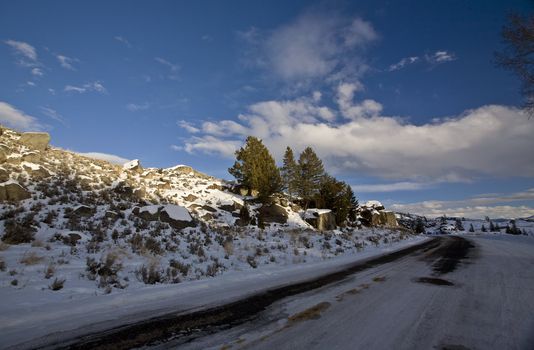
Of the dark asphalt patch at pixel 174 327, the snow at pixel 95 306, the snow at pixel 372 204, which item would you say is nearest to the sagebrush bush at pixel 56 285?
the snow at pixel 95 306

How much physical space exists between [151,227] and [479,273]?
47.4 ft

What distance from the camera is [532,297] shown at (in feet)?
17.6

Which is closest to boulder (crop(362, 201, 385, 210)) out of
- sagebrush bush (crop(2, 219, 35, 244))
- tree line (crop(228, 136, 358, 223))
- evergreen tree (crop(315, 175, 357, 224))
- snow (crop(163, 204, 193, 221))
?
tree line (crop(228, 136, 358, 223))

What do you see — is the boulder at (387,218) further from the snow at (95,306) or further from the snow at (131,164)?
the snow at (95,306)

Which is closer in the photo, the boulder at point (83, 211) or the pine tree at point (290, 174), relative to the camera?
the boulder at point (83, 211)

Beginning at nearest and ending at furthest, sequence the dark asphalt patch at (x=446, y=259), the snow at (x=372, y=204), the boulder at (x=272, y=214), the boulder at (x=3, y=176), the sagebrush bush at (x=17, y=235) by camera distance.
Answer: the dark asphalt patch at (x=446, y=259), the sagebrush bush at (x=17, y=235), the boulder at (x=3, y=176), the boulder at (x=272, y=214), the snow at (x=372, y=204)

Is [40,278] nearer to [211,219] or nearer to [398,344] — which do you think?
[398,344]

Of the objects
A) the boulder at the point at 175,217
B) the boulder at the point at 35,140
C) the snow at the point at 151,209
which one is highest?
the boulder at the point at 35,140

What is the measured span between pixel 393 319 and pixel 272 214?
2740 centimetres

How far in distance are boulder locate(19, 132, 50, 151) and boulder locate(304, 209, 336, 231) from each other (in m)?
29.5

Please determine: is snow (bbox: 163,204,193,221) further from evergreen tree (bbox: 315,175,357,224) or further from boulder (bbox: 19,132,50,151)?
evergreen tree (bbox: 315,175,357,224)

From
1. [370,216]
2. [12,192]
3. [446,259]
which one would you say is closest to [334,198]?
[370,216]

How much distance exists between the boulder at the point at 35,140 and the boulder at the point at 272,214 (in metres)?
23.7

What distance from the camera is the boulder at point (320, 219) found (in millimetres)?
33969
